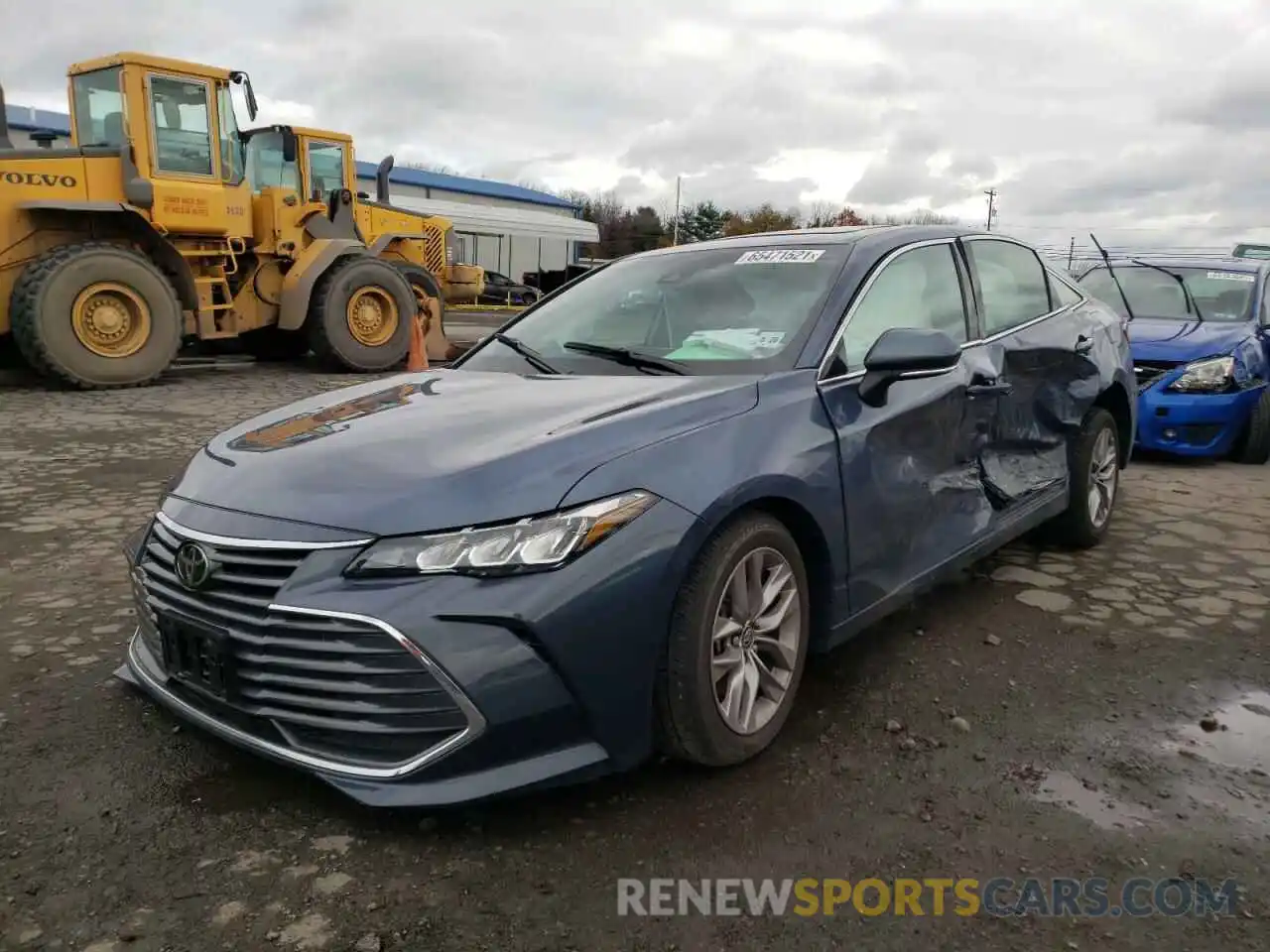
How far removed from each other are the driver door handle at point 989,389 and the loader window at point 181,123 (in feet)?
31.9

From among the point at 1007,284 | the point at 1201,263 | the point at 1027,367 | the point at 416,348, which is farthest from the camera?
the point at 416,348

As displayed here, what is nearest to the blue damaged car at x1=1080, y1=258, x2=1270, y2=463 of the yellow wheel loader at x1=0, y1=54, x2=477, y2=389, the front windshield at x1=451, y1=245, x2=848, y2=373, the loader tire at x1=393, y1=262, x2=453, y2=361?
the front windshield at x1=451, y1=245, x2=848, y2=373

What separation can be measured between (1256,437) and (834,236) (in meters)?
5.20

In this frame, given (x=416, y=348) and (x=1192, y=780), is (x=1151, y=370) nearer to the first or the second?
(x=1192, y=780)

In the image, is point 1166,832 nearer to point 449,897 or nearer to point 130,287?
point 449,897

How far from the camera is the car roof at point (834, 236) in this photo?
144 inches

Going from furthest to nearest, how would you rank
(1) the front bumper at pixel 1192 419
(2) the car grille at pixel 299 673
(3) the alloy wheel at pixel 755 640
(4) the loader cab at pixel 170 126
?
(4) the loader cab at pixel 170 126
(1) the front bumper at pixel 1192 419
(3) the alloy wheel at pixel 755 640
(2) the car grille at pixel 299 673

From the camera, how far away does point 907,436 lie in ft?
10.7

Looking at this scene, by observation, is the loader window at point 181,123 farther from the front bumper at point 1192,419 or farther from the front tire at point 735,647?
the front tire at point 735,647

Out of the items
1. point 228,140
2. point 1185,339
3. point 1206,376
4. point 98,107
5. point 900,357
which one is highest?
point 98,107

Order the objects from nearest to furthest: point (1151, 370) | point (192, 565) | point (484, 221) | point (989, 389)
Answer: point (192, 565), point (989, 389), point (1151, 370), point (484, 221)

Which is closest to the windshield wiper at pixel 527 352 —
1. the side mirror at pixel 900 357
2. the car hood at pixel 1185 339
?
the side mirror at pixel 900 357

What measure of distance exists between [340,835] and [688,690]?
0.91m

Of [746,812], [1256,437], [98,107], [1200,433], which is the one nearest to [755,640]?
[746,812]
